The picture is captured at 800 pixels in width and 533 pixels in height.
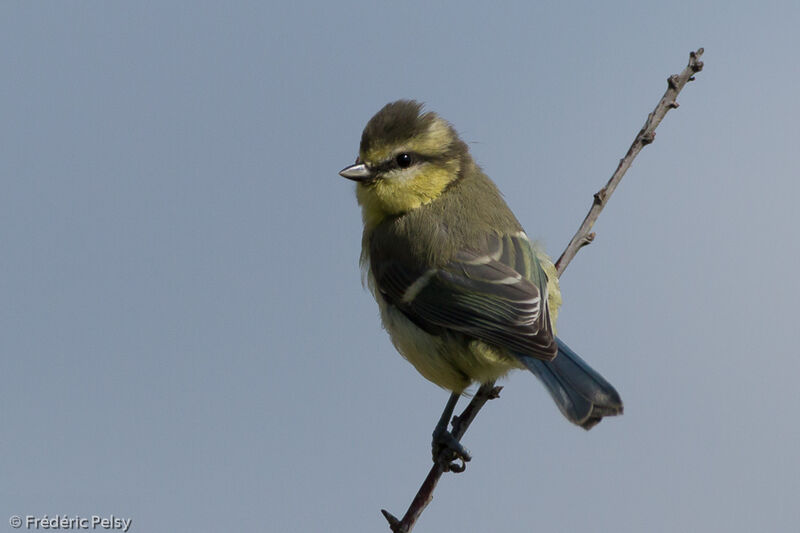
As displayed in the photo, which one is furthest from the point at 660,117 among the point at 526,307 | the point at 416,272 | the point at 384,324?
the point at 384,324

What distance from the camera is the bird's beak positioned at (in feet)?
14.6

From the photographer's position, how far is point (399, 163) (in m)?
4.53

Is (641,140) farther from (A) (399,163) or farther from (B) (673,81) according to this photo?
(A) (399,163)

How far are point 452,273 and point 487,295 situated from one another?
0.72 feet

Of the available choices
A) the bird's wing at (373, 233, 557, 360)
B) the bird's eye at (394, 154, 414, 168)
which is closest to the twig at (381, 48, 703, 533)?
the bird's wing at (373, 233, 557, 360)

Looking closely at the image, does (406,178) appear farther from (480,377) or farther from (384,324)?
(480,377)

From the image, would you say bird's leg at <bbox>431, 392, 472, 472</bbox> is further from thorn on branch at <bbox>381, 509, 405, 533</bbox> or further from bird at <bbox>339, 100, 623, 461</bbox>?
thorn on branch at <bbox>381, 509, 405, 533</bbox>

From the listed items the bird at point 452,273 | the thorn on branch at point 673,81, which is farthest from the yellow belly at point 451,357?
the thorn on branch at point 673,81

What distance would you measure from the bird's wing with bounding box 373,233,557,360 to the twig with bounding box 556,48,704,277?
28 centimetres

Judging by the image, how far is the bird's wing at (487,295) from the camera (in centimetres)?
395

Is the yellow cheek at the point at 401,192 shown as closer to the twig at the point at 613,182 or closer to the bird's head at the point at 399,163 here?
the bird's head at the point at 399,163

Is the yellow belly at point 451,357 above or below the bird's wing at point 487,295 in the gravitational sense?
below

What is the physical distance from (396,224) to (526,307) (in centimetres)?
87

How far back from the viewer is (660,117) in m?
4.13
